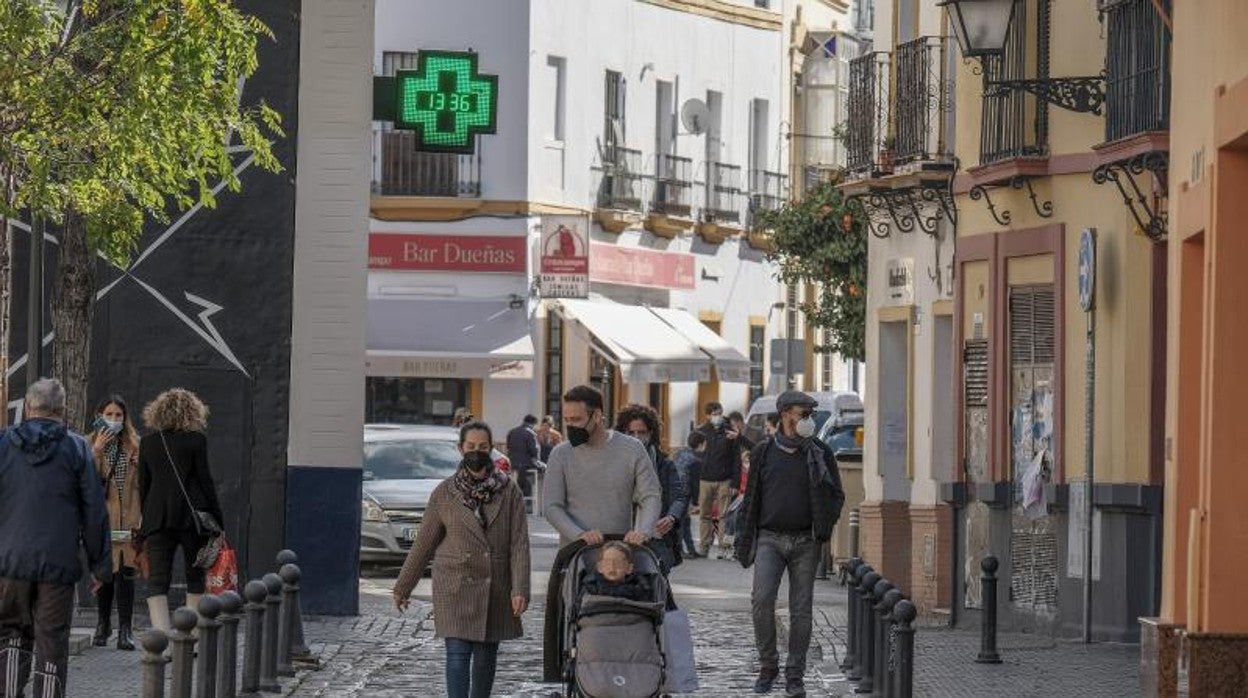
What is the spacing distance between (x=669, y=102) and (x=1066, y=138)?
35.1 m

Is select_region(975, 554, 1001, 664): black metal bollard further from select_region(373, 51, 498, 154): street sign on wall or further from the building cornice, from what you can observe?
the building cornice

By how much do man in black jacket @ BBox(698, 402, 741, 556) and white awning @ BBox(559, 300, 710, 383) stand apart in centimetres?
1315

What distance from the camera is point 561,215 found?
53.4 meters

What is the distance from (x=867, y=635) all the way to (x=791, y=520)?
2.96ft

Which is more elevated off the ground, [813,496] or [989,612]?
[813,496]

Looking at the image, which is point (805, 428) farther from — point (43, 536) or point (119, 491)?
point (43, 536)

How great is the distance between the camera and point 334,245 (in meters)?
24.8

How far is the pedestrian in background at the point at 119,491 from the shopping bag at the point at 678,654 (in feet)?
18.9

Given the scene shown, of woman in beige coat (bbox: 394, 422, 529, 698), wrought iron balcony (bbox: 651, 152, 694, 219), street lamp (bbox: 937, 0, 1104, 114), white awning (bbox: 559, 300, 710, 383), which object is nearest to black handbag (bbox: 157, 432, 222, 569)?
woman in beige coat (bbox: 394, 422, 529, 698)

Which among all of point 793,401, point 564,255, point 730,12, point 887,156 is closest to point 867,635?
point 793,401

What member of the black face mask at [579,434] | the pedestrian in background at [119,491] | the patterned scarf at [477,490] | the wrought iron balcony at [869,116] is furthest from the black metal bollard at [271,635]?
the wrought iron balcony at [869,116]

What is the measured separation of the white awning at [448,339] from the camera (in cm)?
5309

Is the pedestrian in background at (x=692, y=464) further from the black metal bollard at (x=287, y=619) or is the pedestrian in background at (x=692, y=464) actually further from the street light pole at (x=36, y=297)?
the black metal bollard at (x=287, y=619)

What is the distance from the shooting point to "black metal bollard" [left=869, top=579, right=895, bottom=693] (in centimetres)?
1795
